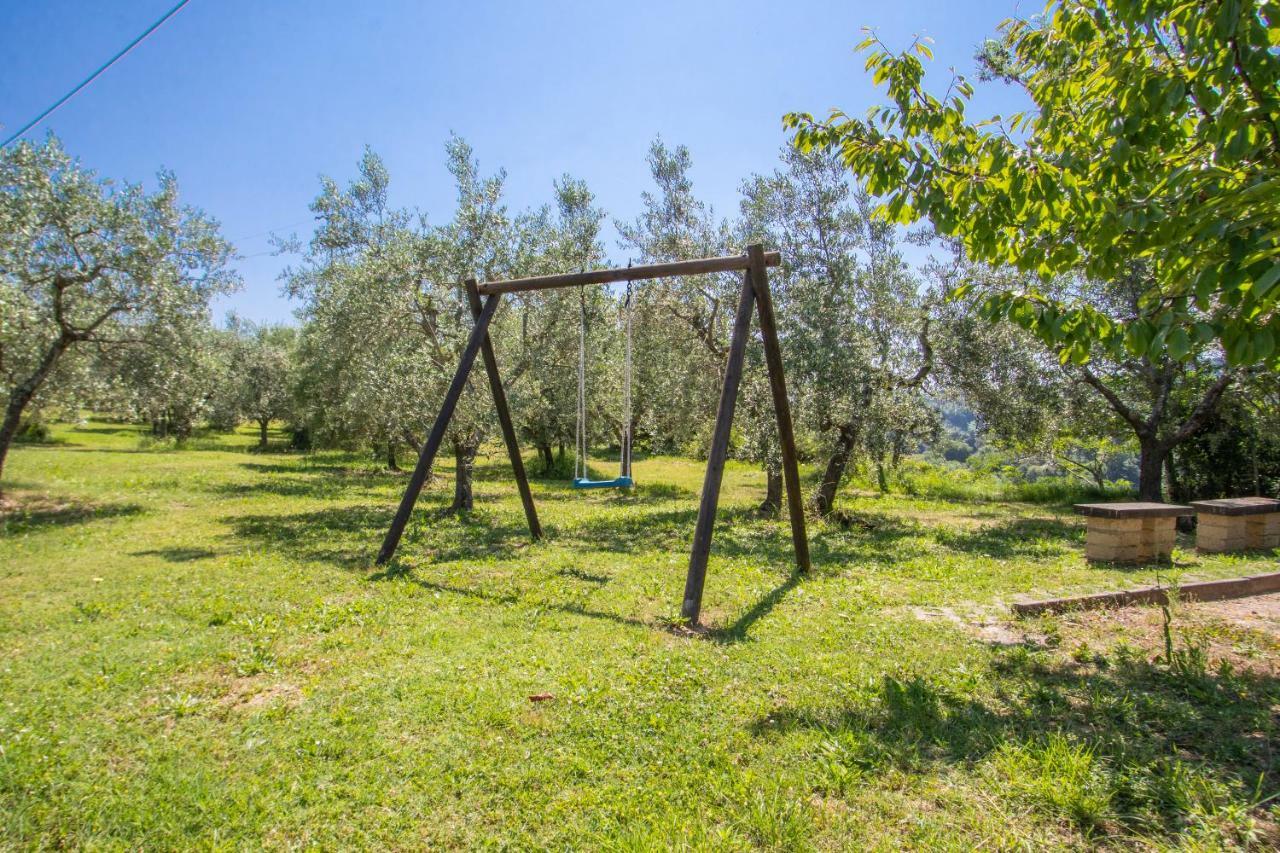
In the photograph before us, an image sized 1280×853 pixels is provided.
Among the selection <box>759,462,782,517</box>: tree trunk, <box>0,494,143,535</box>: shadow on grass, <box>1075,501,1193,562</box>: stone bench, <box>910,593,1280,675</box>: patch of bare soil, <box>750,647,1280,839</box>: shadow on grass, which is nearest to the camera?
<box>750,647,1280,839</box>: shadow on grass

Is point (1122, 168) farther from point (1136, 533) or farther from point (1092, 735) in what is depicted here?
point (1136, 533)

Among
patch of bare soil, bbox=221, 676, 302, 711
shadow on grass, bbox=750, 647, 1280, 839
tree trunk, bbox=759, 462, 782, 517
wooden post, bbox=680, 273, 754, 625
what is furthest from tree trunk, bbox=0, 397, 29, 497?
shadow on grass, bbox=750, 647, 1280, 839

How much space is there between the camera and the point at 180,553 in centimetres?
971

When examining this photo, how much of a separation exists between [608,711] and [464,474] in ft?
36.6

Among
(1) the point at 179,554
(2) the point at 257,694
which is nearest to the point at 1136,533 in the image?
(2) the point at 257,694

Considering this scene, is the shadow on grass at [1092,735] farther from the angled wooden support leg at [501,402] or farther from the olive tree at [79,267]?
the olive tree at [79,267]

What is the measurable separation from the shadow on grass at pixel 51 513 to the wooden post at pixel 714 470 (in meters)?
12.3

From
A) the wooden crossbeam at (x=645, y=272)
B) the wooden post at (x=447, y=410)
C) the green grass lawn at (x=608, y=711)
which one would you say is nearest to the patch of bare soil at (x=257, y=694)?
the green grass lawn at (x=608, y=711)

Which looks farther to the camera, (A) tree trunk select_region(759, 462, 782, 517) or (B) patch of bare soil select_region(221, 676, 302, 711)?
(A) tree trunk select_region(759, 462, 782, 517)

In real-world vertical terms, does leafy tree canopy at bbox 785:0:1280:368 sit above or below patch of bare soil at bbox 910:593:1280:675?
above

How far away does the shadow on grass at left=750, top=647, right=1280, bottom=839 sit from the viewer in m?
3.05

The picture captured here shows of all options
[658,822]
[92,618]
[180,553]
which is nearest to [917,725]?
[658,822]

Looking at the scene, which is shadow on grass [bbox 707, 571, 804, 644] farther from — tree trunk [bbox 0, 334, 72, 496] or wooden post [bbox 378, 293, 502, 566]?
tree trunk [bbox 0, 334, 72, 496]

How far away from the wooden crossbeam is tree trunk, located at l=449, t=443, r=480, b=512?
6.15 metres
